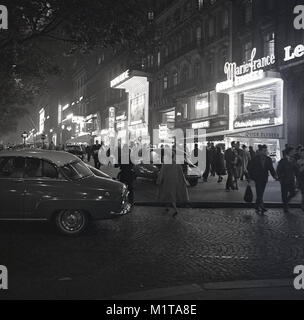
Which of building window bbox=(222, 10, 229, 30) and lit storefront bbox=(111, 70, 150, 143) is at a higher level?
building window bbox=(222, 10, 229, 30)

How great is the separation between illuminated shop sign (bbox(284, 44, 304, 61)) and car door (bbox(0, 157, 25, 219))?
2029cm

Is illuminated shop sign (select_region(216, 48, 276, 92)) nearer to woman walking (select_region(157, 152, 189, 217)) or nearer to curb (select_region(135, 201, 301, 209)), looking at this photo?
curb (select_region(135, 201, 301, 209))

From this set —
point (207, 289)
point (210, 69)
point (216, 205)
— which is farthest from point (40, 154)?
point (210, 69)

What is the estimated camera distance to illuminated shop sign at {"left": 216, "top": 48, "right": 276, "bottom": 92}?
27297 millimetres

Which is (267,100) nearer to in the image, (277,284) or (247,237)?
(247,237)

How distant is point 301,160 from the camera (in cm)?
1323

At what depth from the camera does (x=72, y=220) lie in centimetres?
936

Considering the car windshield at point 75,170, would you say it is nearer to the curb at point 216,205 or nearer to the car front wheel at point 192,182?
the curb at point 216,205

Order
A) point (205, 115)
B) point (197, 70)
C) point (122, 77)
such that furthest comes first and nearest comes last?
point (122, 77) → point (197, 70) → point (205, 115)

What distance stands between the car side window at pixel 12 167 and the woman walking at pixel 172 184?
417 cm

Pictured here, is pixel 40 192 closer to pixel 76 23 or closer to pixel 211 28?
pixel 76 23

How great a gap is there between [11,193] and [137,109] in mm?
44865

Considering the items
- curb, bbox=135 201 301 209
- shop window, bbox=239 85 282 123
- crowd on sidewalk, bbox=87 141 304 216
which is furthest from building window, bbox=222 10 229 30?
curb, bbox=135 201 301 209

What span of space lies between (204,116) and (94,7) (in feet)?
81.2
